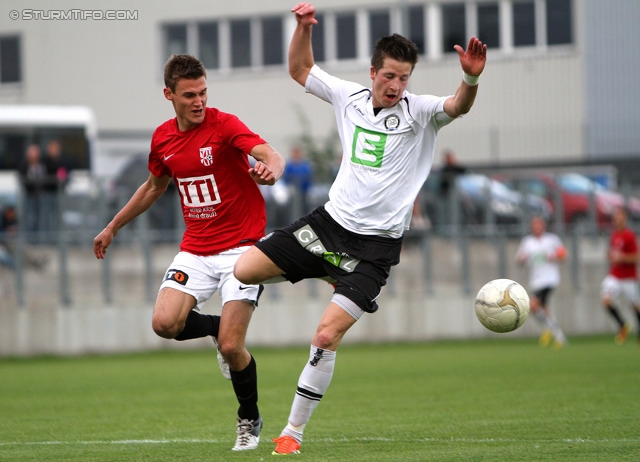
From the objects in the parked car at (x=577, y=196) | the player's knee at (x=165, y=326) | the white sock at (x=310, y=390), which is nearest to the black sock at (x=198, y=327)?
the player's knee at (x=165, y=326)

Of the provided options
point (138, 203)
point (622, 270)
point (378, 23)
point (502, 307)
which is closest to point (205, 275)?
point (138, 203)

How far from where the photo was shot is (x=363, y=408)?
33.3 feet

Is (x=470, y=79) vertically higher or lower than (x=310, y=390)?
higher

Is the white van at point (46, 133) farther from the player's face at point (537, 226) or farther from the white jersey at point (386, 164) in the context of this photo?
the white jersey at point (386, 164)

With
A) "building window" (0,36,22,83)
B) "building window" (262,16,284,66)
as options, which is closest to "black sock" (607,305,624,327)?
"building window" (262,16,284,66)

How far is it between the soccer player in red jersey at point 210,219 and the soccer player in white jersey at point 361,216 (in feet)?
1.62

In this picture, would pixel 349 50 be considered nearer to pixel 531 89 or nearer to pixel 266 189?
pixel 531 89

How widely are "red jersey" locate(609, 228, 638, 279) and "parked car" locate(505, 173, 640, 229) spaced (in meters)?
1.65

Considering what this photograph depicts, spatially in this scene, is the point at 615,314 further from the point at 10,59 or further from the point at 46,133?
the point at 10,59

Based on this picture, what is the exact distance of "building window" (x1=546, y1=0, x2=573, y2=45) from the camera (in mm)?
31219

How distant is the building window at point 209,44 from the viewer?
32.7m

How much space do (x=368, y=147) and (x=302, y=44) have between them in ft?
2.87

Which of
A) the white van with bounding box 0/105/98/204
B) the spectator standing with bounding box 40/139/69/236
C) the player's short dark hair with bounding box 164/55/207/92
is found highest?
the white van with bounding box 0/105/98/204

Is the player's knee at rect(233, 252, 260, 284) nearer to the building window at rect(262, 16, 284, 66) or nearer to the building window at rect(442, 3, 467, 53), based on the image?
the building window at rect(442, 3, 467, 53)
